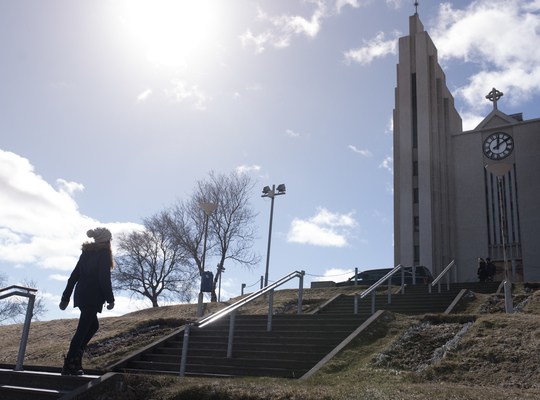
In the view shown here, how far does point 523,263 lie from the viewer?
3506 cm

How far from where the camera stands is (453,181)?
3947 centimetres

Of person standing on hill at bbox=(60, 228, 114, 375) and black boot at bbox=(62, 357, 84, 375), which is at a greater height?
person standing on hill at bbox=(60, 228, 114, 375)

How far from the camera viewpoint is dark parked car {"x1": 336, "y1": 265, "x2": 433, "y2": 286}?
2516cm

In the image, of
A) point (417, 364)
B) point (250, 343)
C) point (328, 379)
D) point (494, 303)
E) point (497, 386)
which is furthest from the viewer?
point (494, 303)

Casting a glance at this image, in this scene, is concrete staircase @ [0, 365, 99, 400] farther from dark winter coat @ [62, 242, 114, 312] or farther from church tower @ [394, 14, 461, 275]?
church tower @ [394, 14, 461, 275]

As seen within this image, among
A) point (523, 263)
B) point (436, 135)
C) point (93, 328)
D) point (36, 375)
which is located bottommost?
point (36, 375)

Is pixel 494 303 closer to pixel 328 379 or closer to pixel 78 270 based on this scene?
pixel 328 379

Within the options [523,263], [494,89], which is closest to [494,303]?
[523,263]

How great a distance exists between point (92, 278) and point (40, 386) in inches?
56.3

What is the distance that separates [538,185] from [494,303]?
22911mm

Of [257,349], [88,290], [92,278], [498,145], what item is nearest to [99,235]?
[92,278]

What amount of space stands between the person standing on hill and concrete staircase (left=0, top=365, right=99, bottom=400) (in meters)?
0.18

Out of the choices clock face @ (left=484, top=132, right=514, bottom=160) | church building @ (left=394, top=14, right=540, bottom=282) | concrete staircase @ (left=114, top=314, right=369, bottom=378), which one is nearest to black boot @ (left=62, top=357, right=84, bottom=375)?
concrete staircase @ (left=114, top=314, right=369, bottom=378)

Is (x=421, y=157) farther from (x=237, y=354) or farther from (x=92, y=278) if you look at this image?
(x=92, y=278)
